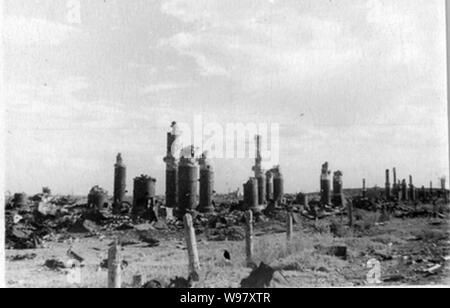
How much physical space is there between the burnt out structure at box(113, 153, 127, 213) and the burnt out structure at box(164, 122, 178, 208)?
0.71 m

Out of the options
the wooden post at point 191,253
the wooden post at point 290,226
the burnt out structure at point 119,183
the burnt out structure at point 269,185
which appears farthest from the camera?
the burnt out structure at point 269,185

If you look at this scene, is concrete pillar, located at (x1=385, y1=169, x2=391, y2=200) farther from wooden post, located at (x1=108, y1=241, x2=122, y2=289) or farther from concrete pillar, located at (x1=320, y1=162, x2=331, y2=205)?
wooden post, located at (x1=108, y1=241, x2=122, y2=289)

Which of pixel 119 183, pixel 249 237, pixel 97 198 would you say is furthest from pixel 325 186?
pixel 97 198

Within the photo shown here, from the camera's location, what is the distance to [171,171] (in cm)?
799

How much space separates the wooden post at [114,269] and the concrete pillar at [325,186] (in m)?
3.41

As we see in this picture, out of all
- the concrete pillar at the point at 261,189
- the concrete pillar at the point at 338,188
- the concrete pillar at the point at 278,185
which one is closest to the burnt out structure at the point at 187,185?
the concrete pillar at the point at 261,189

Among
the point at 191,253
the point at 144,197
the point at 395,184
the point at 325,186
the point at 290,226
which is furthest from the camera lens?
the point at 144,197

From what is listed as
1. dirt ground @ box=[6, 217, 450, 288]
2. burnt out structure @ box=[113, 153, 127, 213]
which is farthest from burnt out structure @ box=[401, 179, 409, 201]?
burnt out structure @ box=[113, 153, 127, 213]

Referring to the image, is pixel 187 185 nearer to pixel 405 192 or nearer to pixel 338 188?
pixel 338 188

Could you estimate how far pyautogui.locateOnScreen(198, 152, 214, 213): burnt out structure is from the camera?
7.75m

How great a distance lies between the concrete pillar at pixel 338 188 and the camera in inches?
293

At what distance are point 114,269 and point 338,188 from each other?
3796 mm

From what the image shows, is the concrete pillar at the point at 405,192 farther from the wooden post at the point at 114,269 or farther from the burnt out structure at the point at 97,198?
the burnt out structure at the point at 97,198

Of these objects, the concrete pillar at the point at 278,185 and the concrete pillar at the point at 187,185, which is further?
the concrete pillar at the point at 187,185
